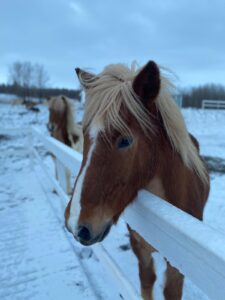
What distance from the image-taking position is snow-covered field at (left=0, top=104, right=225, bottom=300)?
2.86 metres

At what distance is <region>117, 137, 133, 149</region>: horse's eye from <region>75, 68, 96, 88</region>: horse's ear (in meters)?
0.50

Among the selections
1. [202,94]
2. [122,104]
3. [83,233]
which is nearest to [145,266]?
[83,233]

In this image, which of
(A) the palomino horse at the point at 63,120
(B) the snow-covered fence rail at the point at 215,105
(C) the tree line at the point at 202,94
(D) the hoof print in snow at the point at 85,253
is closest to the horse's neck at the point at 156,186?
(D) the hoof print in snow at the point at 85,253

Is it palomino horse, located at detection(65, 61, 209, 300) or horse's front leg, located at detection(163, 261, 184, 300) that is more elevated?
palomino horse, located at detection(65, 61, 209, 300)

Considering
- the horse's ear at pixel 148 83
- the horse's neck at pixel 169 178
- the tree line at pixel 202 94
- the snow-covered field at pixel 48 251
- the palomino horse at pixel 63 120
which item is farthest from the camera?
the tree line at pixel 202 94

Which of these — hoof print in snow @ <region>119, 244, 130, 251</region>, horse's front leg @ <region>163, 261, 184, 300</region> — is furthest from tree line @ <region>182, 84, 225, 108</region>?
horse's front leg @ <region>163, 261, 184, 300</region>

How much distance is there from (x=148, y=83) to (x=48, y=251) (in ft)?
9.25

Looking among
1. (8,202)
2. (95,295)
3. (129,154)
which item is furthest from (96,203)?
(8,202)

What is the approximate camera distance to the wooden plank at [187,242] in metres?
0.85

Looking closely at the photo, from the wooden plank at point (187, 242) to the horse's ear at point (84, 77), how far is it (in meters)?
0.77

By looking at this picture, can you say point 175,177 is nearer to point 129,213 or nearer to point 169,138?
point 169,138

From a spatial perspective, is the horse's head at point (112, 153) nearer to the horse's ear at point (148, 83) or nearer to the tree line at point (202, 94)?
the horse's ear at point (148, 83)

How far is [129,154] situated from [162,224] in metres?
0.40

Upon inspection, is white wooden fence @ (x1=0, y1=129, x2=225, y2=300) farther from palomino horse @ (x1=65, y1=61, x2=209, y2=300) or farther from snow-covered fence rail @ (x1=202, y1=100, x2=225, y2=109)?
snow-covered fence rail @ (x1=202, y1=100, x2=225, y2=109)
